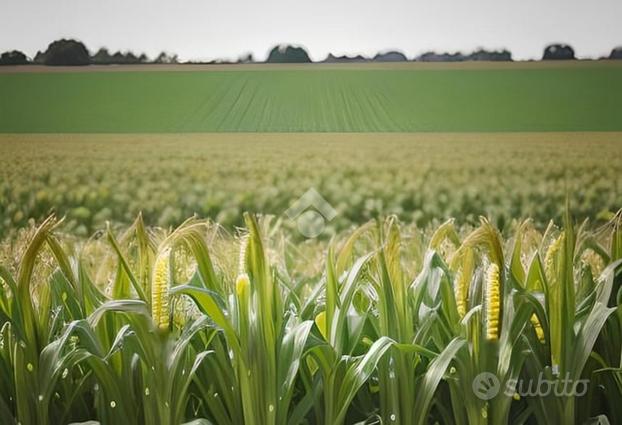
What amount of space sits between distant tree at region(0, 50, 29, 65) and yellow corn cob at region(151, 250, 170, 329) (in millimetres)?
493

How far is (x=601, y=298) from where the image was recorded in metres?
1.09

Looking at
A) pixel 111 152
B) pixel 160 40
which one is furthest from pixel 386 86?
pixel 111 152

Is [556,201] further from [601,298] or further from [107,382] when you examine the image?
[107,382]

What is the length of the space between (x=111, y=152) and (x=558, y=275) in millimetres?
803

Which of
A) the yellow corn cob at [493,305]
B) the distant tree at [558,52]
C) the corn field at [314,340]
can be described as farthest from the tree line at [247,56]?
the yellow corn cob at [493,305]

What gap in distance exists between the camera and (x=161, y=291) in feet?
3.48

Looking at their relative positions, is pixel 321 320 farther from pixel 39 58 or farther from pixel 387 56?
pixel 39 58

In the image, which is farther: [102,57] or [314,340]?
[102,57]

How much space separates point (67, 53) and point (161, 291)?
1.64ft

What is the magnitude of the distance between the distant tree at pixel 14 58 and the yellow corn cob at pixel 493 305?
905 millimetres

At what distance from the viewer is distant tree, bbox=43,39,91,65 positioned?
4.10 ft

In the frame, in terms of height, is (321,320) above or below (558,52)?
below

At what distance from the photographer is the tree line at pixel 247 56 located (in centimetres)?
123

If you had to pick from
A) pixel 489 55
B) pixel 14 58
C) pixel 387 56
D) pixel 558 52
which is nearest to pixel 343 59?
pixel 387 56
